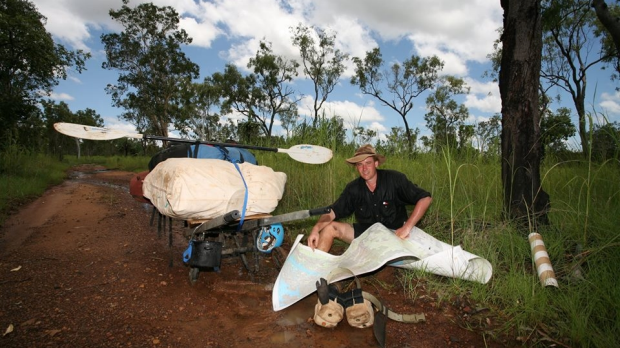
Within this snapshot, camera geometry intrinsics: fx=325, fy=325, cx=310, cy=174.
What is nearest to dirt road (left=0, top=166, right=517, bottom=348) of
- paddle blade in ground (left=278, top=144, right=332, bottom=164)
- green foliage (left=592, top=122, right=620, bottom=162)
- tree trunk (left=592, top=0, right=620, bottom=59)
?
paddle blade in ground (left=278, top=144, right=332, bottom=164)

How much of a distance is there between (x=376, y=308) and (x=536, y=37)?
3.34 meters

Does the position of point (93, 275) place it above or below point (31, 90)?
below

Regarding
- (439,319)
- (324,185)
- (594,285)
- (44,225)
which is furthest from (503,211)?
(44,225)

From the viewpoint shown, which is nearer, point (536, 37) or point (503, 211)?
point (536, 37)

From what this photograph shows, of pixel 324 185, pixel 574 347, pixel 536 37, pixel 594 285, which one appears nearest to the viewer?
pixel 574 347

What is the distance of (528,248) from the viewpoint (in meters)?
3.39

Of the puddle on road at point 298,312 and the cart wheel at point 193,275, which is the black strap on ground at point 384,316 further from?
the cart wheel at point 193,275

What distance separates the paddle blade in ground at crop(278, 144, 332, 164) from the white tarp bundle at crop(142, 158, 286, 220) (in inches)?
35.8

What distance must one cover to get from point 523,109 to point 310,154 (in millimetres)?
2595

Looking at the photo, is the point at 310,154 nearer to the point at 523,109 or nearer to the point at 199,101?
the point at 523,109

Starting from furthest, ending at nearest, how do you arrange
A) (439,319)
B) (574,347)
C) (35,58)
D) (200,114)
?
(200,114) < (35,58) < (439,319) < (574,347)

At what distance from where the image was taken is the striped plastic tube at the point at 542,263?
2625mm

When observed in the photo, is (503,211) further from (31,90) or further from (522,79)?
(31,90)

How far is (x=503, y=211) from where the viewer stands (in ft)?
12.8
